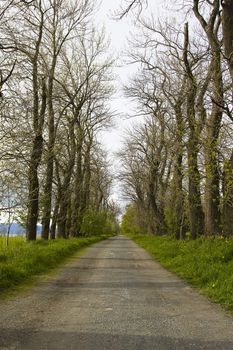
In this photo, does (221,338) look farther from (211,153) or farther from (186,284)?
(211,153)

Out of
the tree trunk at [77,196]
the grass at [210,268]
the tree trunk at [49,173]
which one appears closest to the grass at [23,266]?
the grass at [210,268]

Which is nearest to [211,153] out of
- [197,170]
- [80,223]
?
[197,170]

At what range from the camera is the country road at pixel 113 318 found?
5871 mm

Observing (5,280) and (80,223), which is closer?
(5,280)

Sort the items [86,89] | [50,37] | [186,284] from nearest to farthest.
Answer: [186,284], [50,37], [86,89]

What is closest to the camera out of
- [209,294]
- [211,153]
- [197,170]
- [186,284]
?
[209,294]

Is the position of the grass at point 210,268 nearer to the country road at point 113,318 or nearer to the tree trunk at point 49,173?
the country road at point 113,318

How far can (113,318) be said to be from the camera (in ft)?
23.8

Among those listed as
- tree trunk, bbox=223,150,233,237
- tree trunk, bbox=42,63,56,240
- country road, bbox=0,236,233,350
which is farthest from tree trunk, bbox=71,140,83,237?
country road, bbox=0,236,233,350

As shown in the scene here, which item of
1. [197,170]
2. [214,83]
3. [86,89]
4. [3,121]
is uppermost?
[86,89]

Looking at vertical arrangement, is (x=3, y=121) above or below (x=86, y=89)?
below

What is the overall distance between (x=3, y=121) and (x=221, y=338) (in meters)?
9.40

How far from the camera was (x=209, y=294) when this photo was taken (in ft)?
32.4

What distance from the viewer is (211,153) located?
13.1 m
